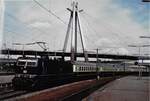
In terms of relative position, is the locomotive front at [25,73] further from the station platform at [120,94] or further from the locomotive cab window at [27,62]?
the station platform at [120,94]

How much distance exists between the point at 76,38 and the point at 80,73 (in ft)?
53.0

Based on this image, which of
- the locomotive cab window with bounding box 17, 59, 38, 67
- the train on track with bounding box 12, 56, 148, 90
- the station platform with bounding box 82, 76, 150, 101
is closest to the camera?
the station platform with bounding box 82, 76, 150, 101

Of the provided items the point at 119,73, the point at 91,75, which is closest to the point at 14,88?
the point at 91,75

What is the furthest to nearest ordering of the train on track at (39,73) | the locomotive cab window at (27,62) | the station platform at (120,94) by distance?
1. the locomotive cab window at (27,62)
2. the train on track at (39,73)
3. the station platform at (120,94)

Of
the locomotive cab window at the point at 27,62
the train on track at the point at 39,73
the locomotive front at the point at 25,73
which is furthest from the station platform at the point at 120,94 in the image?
the locomotive cab window at the point at 27,62

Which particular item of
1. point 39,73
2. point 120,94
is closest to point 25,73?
point 39,73

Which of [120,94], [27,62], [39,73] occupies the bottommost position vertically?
[120,94]

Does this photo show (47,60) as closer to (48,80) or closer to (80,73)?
(48,80)

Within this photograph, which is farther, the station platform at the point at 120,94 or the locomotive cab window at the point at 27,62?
the locomotive cab window at the point at 27,62

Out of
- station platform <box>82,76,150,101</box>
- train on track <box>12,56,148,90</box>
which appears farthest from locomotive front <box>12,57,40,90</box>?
station platform <box>82,76,150,101</box>

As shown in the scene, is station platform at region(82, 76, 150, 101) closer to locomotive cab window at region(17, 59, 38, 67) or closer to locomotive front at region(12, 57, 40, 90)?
locomotive front at region(12, 57, 40, 90)

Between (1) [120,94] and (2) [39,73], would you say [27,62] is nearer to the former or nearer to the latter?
(2) [39,73]

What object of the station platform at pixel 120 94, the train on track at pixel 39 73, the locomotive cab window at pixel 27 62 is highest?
the locomotive cab window at pixel 27 62

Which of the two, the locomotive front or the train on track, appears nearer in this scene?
the locomotive front
